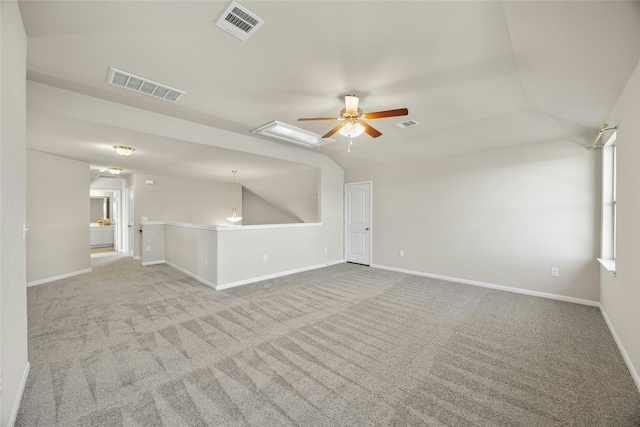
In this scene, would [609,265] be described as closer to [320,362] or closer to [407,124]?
[407,124]

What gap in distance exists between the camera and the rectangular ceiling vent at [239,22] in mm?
1801

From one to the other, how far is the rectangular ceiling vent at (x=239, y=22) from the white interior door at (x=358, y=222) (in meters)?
4.46

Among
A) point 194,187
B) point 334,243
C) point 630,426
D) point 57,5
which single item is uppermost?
point 57,5

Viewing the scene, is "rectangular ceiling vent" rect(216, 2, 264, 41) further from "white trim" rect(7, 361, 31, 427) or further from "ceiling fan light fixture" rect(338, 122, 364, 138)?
"white trim" rect(7, 361, 31, 427)

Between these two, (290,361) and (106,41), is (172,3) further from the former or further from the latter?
(290,361)

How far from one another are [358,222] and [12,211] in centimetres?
551

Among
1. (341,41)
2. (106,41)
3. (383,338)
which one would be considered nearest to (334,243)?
(383,338)

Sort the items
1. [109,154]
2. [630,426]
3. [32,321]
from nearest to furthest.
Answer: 1. [630,426]
2. [32,321]
3. [109,154]

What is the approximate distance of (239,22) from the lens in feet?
6.27

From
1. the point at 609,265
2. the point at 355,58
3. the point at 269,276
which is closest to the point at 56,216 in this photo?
the point at 269,276

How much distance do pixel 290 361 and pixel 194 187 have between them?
674cm

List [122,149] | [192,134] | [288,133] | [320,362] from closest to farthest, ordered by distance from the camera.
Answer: [320,362], [192,134], [122,149], [288,133]

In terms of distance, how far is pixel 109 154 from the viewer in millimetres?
4668


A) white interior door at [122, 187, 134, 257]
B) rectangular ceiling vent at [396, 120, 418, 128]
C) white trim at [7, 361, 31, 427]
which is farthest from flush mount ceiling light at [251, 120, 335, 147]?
white interior door at [122, 187, 134, 257]
